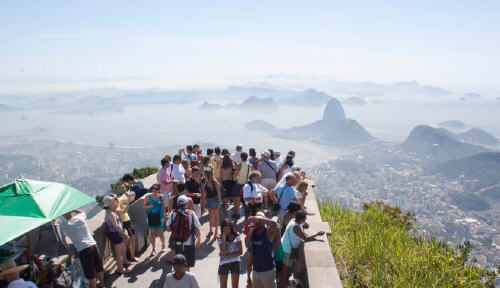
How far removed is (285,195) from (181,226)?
2.09m

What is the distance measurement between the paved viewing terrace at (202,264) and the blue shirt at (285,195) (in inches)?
25.8

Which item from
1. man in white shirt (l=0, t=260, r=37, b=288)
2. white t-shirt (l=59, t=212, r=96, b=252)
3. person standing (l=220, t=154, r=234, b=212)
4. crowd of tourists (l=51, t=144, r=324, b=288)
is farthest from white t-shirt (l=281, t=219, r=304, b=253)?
person standing (l=220, t=154, r=234, b=212)

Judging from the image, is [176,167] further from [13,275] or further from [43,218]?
[13,275]

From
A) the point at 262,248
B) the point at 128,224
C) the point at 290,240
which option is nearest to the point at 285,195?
the point at 290,240

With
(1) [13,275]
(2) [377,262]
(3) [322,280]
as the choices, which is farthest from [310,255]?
(1) [13,275]

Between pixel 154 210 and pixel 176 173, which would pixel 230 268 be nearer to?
pixel 154 210

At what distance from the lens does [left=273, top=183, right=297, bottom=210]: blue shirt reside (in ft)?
20.7

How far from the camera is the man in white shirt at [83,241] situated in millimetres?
5031

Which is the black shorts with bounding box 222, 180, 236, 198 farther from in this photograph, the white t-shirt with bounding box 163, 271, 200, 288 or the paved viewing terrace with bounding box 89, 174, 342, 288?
the white t-shirt with bounding box 163, 271, 200, 288

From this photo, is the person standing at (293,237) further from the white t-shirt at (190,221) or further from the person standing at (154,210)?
the person standing at (154,210)

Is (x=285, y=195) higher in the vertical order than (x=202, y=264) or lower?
higher

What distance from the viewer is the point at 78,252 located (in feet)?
16.9

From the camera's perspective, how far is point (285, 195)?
632cm

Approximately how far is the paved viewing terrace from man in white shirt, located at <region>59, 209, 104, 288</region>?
65 centimetres
